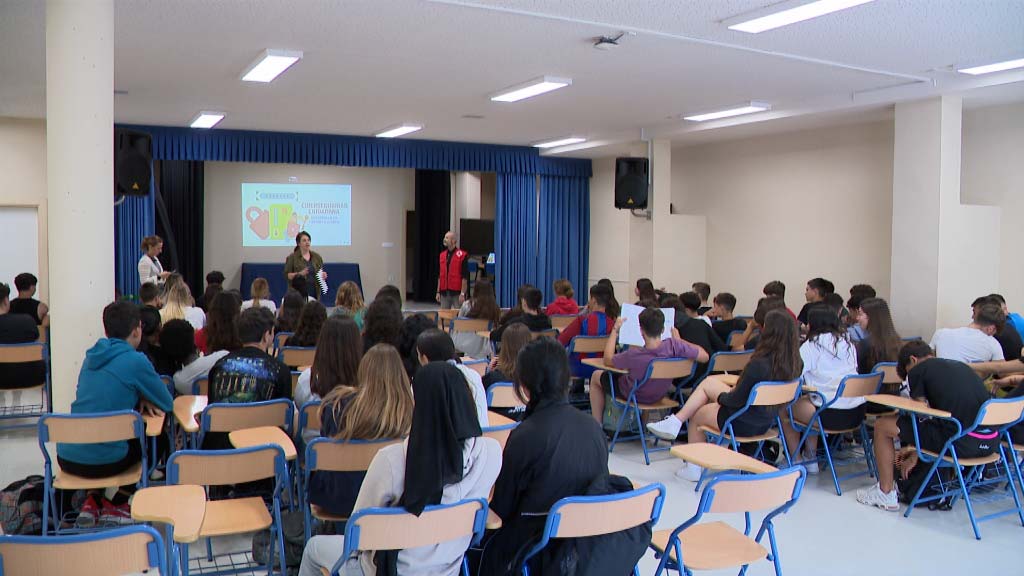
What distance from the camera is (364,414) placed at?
10.9 feet

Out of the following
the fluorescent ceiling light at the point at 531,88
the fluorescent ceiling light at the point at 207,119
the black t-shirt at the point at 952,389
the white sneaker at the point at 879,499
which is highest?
the fluorescent ceiling light at the point at 207,119

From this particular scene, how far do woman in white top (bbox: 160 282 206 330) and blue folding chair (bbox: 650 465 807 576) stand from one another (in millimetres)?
4364

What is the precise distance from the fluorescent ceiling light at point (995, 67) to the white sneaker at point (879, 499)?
3672mm

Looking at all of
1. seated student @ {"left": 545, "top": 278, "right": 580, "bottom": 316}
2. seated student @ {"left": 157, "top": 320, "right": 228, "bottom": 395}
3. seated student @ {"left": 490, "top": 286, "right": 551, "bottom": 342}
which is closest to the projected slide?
seated student @ {"left": 545, "top": 278, "right": 580, "bottom": 316}

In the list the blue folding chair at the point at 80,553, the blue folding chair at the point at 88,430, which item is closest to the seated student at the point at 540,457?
the blue folding chair at the point at 80,553

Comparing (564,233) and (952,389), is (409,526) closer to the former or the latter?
(952,389)

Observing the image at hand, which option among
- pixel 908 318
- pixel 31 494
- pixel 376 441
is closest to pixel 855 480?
pixel 908 318

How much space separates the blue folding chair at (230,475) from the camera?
3.15m

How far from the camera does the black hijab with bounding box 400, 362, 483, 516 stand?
265 centimetres

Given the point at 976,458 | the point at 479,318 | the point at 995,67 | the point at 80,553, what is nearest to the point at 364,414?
the point at 80,553

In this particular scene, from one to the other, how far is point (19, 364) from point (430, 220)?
10.3 m

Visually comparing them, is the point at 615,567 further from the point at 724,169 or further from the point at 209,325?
the point at 724,169

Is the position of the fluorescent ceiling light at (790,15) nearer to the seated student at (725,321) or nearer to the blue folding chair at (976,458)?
the blue folding chair at (976,458)

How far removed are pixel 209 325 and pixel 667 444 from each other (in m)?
3.48
